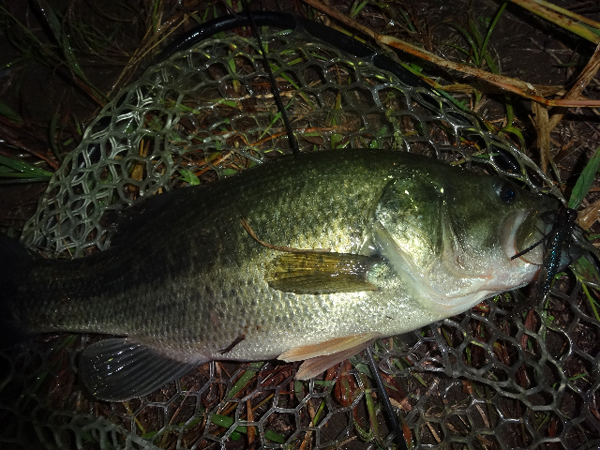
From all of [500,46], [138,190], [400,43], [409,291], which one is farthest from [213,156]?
[500,46]

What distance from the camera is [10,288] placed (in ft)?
8.04

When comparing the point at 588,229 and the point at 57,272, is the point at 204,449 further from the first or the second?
the point at 588,229

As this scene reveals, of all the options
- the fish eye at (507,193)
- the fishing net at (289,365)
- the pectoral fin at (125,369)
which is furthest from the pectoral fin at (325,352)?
the fish eye at (507,193)

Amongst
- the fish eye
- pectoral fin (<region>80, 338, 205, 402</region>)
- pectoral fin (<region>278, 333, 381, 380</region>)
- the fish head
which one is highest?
the fish eye

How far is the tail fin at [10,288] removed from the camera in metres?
2.44

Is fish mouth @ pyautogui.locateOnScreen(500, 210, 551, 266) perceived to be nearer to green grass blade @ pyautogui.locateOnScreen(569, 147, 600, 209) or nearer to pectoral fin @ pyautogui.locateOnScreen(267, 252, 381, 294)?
pectoral fin @ pyautogui.locateOnScreen(267, 252, 381, 294)

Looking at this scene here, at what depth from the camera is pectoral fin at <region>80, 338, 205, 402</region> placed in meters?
2.39

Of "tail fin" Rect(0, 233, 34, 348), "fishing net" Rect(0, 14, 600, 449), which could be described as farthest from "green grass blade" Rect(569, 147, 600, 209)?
"tail fin" Rect(0, 233, 34, 348)

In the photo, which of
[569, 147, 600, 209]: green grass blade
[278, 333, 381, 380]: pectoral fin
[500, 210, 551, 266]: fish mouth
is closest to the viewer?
[500, 210, 551, 266]: fish mouth

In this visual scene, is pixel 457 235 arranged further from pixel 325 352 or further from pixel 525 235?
pixel 325 352

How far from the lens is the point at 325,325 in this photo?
6.84 feet

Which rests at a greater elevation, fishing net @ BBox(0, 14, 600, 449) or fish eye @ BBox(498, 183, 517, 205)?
fish eye @ BBox(498, 183, 517, 205)

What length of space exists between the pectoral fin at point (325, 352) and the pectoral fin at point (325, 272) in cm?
30

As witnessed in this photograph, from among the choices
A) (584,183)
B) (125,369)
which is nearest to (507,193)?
(584,183)
